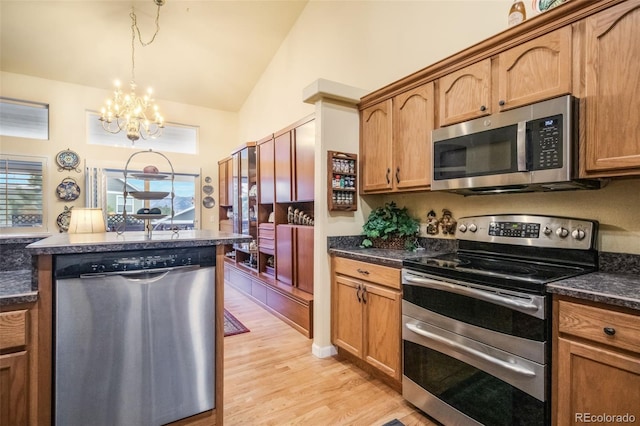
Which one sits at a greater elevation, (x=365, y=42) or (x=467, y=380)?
(x=365, y=42)

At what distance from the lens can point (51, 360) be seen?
134cm

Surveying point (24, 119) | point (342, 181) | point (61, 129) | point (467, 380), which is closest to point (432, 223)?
point (342, 181)

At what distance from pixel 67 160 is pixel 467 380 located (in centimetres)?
615

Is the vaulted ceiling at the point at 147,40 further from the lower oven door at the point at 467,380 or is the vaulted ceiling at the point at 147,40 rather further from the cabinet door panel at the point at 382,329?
the lower oven door at the point at 467,380

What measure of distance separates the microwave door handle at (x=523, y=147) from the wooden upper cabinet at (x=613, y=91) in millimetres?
231

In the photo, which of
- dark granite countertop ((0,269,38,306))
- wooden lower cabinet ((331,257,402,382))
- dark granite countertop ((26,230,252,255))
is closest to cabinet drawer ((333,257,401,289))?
wooden lower cabinet ((331,257,402,382))

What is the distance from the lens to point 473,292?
1623 millimetres

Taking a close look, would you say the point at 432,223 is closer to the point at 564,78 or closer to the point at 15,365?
the point at 564,78

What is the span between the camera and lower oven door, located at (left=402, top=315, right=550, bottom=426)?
141 cm

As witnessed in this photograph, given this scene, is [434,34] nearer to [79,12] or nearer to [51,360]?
[51,360]

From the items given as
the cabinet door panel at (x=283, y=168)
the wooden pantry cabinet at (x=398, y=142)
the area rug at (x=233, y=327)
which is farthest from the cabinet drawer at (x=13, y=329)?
the cabinet door panel at (x=283, y=168)

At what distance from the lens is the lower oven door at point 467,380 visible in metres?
1.41

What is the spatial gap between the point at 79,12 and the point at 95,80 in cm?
133

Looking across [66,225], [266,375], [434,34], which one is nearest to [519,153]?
[434,34]
